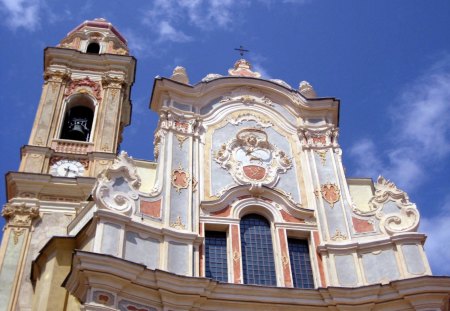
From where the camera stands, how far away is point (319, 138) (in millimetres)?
18328

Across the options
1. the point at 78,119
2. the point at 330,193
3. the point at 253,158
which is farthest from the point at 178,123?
the point at 78,119

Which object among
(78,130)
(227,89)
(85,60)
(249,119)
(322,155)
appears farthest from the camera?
(85,60)

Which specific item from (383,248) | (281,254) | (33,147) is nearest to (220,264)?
(281,254)

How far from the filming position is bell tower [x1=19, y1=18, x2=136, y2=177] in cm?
2173

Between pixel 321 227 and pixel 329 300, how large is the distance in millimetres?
2303

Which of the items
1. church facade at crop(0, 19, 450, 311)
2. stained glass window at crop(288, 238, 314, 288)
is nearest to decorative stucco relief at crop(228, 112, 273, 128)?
church facade at crop(0, 19, 450, 311)

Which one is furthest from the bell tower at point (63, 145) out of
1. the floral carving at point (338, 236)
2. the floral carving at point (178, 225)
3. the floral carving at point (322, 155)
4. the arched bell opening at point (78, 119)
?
the floral carving at point (322, 155)

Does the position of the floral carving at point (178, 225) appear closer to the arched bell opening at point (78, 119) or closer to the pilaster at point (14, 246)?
the pilaster at point (14, 246)

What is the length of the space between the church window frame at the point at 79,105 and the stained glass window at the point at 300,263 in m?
10.0

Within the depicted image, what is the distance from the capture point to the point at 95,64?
85.2 ft

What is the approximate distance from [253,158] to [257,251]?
9.69 ft

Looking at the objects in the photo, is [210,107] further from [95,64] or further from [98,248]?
[95,64]

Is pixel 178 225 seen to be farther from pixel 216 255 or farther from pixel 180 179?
pixel 180 179

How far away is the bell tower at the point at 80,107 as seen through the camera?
21734 millimetres
